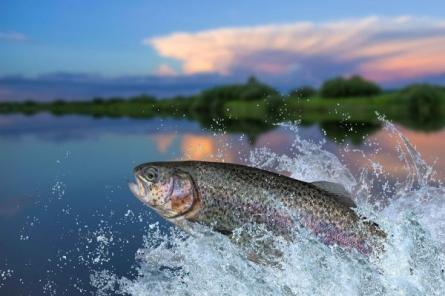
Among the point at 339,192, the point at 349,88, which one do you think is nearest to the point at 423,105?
the point at 349,88

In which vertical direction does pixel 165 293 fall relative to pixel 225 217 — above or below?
below

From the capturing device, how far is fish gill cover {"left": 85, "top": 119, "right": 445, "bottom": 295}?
23.1 ft

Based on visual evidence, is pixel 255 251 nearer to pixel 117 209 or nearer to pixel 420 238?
pixel 420 238

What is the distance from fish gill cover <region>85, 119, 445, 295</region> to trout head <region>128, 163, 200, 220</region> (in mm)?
469

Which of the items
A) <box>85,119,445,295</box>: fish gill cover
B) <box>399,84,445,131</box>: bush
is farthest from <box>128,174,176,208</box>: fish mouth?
<box>399,84,445,131</box>: bush

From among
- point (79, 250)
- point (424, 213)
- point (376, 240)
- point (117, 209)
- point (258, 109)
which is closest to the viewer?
point (376, 240)

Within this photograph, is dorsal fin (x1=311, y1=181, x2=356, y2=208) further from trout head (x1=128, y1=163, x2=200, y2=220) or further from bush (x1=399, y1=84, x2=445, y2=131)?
bush (x1=399, y1=84, x2=445, y2=131)

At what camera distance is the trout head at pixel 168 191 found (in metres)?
7.37

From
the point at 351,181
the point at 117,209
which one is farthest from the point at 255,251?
the point at 117,209

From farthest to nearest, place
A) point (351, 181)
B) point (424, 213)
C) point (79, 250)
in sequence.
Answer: point (79, 250), point (351, 181), point (424, 213)

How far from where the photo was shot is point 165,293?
953cm

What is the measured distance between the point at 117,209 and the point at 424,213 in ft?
33.0

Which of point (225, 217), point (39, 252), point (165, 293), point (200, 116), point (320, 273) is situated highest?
point (225, 217)

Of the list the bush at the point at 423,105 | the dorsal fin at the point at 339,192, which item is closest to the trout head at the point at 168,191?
the dorsal fin at the point at 339,192
